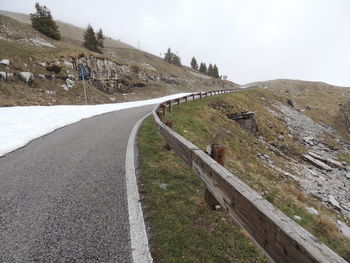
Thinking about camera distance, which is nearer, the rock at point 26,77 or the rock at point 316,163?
the rock at point 316,163

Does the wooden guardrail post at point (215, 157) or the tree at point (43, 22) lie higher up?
the tree at point (43, 22)

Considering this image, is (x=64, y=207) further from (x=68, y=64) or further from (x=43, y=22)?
(x=43, y=22)

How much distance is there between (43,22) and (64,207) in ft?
149

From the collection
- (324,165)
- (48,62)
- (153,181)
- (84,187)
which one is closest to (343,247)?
(153,181)

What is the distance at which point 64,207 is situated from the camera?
10.2 ft

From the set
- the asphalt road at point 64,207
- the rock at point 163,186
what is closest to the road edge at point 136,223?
the asphalt road at point 64,207

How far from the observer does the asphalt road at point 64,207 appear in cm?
228

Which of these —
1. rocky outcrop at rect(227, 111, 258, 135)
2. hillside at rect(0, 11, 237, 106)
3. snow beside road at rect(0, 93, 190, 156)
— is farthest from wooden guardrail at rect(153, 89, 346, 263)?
hillside at rect(0, 11, 237, 106)

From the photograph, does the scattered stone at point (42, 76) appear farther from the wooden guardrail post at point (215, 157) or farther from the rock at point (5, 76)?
the wooden guardrail post at point (215, 157)

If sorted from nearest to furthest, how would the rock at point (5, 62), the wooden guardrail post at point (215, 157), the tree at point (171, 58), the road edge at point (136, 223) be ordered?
the road edge at point (136, 223) → the wooden guardrail post at point (215, 157) → the rock at point (5, 62) → the tree at point (171, 58)

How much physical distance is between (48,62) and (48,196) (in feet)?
83.8

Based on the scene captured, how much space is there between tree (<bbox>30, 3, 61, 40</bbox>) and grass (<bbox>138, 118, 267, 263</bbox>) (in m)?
44.0

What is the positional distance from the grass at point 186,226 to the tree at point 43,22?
43987 millimetres

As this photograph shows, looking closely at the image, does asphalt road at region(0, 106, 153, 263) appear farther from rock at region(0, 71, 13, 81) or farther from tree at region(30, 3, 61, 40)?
tree at region(30, 3, 61, 40)
